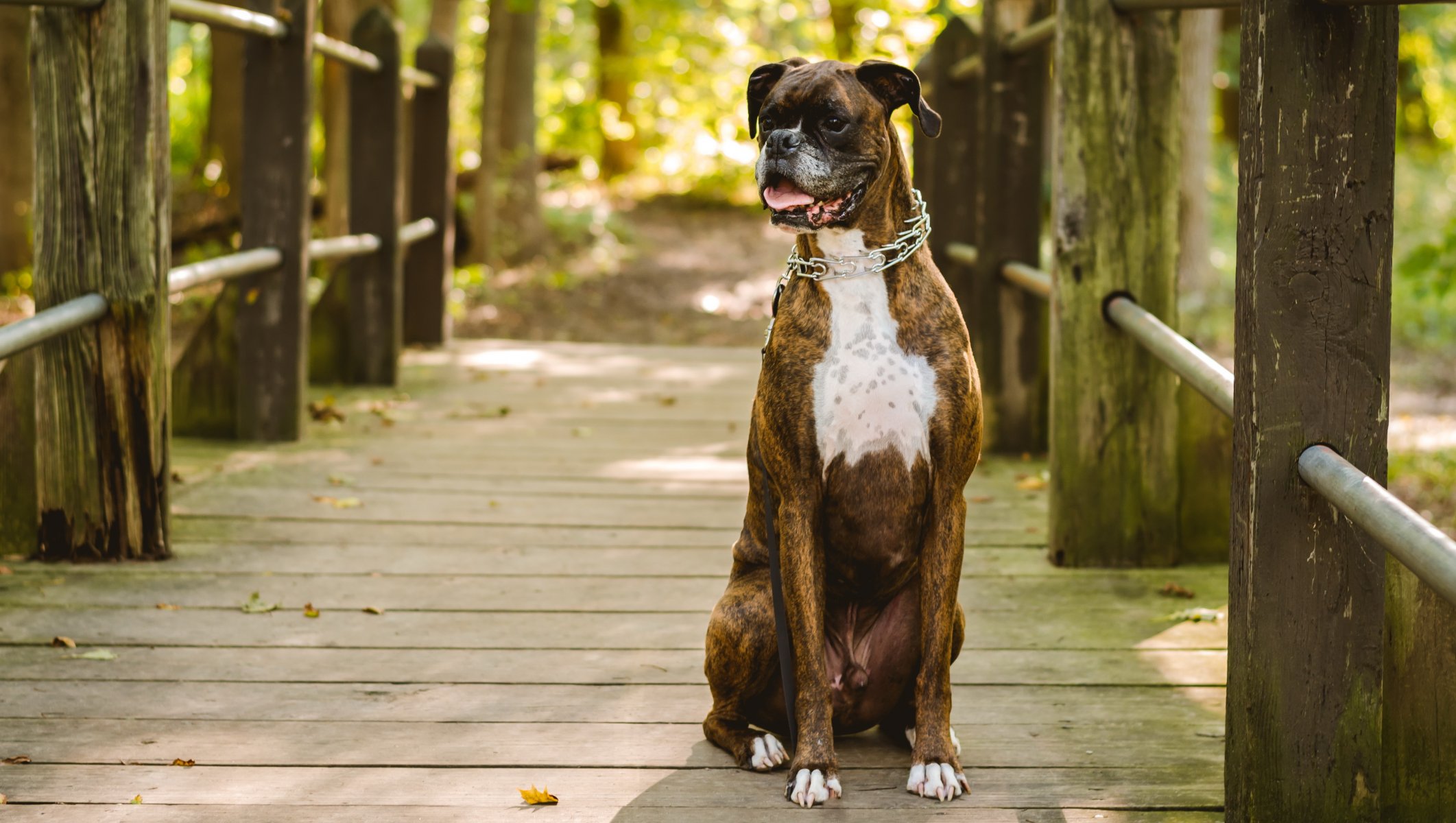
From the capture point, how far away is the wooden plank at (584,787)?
2566 mm

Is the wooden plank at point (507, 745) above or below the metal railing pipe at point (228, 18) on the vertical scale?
below

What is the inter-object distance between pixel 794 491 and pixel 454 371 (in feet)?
17.6

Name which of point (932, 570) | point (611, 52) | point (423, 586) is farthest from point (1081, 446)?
point (611, 52)

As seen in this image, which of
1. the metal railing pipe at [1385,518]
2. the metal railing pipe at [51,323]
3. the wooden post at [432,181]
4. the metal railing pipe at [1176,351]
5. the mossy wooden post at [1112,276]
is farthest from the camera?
the wooden post at [432,181]

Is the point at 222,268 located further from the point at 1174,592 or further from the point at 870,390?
the point at 1174,592

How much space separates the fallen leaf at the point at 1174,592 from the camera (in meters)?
3.96

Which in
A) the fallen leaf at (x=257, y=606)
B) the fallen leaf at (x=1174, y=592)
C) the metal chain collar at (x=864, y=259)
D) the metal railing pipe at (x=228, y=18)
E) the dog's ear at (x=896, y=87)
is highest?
the metal railing pipe at (x=228, y=18)

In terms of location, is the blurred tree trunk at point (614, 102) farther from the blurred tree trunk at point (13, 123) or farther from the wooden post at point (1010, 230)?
the wooden post at point (1010, 230)

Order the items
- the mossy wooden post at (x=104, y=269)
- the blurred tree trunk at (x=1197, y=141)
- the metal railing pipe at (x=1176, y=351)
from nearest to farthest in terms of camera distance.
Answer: the metal railing pipe at (x=1176, y=351) → the mossy wooden post at (x=104, y=269) → the blurred tree trunk at (x=1197, y=141)

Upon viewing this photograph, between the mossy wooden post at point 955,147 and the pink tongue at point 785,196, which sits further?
the mossy wooden post at point 955,147

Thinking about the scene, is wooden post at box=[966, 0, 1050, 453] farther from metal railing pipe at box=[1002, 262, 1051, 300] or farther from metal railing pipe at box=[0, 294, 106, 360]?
metal railing pipe at box=[0, 294, 106, 360]

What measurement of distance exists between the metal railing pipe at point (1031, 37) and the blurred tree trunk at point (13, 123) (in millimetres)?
7449

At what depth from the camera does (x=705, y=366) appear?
8234 millimetres

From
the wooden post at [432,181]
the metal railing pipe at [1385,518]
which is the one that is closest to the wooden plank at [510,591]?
the metal railing pipe at [1385,518]
